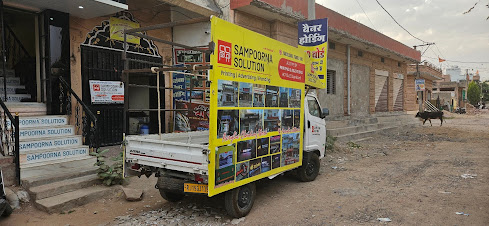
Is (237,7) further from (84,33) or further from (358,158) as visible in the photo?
(358,158)

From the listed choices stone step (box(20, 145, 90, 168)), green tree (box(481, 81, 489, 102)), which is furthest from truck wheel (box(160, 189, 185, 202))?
green tree (box(481, 81, 489, 102))

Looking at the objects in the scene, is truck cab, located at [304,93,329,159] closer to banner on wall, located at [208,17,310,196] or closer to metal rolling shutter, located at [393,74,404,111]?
banner on wall, located at [208,17,310,196]

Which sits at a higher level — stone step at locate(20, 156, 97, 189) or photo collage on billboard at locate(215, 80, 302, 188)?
photo collage on billboard at locate(215, 80, 302, 188)

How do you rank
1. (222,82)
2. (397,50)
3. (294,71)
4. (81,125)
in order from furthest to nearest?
(397,50) → (81,125) → (294,71) → (222,82)

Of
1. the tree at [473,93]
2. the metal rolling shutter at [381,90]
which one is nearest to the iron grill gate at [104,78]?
the metal rolling shutter at [381,90]

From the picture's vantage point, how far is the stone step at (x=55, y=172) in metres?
5.38

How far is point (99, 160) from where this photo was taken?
6.00 meters

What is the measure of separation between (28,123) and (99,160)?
1919 mm

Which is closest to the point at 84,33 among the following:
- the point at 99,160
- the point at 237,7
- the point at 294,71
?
the point at 99,160

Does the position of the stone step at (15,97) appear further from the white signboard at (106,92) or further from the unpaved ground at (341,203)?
the unpaved ground at (341,203)

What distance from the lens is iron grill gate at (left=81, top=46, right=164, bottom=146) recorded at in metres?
8.02

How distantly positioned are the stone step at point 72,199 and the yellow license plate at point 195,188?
6.77ft

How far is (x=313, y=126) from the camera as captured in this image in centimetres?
660

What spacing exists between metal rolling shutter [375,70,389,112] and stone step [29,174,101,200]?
18034mm
